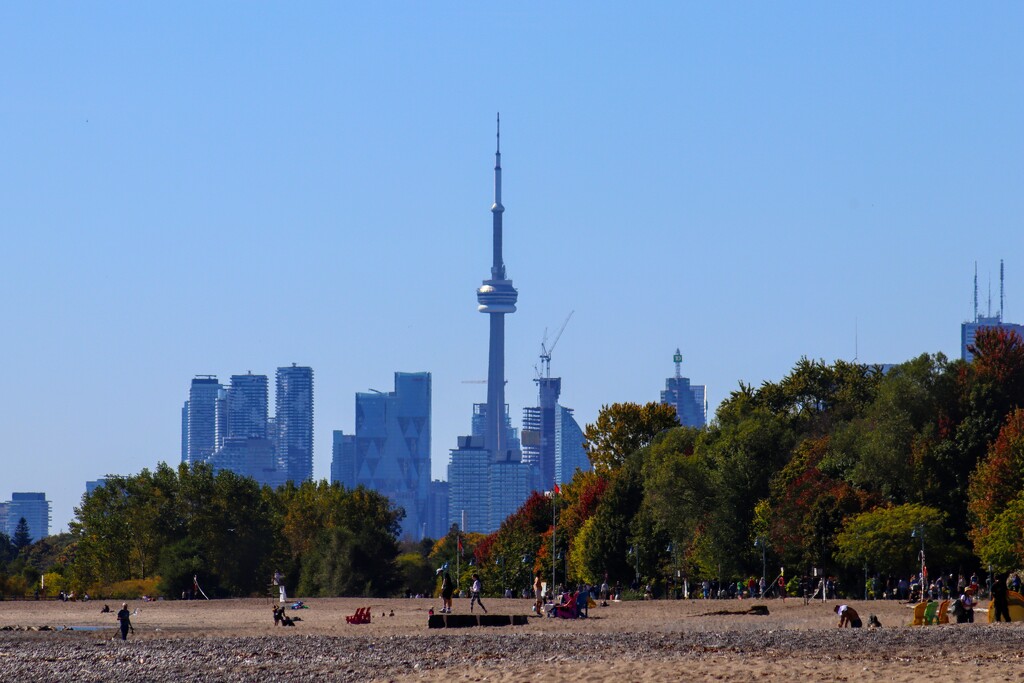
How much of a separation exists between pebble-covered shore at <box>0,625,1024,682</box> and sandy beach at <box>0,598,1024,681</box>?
0.04 meters

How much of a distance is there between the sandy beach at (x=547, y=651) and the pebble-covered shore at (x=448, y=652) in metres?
0.04

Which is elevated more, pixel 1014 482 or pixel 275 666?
pixel 1014 482

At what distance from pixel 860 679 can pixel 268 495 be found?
10389cm

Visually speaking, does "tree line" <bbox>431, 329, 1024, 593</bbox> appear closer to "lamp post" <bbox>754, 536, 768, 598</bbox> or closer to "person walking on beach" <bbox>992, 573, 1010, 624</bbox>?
"lamp post" <bbox>754, 536, 768, 598</bbox>

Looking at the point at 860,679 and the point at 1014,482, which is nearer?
the point at 860,679

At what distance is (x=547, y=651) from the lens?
3878 centimetres

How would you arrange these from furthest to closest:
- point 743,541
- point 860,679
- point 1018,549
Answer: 1. point 743,541
2. point 1018,549
3. point 860,679

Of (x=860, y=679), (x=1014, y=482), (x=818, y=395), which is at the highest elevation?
(x=818, y=395)

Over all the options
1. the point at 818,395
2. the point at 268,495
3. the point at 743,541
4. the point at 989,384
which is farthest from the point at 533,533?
the point at 989,384

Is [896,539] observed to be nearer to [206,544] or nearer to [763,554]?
[763,554]

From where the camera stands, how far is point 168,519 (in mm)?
119812

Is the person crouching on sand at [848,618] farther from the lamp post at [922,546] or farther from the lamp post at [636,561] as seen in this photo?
the lamp post at [636,561]

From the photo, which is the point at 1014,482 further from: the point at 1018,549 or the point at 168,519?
the point at 168,519

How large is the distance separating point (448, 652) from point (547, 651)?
92.0 inches
